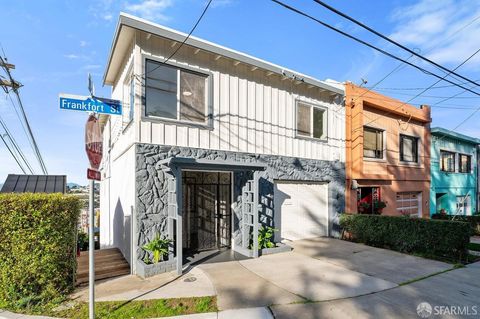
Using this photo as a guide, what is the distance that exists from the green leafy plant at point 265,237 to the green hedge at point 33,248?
4.88 meters

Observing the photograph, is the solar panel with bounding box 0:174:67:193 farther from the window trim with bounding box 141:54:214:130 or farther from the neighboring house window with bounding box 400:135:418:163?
the neighboring house window with bounding box 400:135:418:163

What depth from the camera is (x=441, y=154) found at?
1750 cm

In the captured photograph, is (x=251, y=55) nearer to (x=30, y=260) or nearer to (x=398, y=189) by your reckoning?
(x=30, y=260)

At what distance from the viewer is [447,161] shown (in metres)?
18.1

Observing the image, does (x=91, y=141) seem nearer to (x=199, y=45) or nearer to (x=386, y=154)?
(x=199, y=45)

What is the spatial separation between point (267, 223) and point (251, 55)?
539 centimetres

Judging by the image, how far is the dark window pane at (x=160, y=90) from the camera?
23.3 feet

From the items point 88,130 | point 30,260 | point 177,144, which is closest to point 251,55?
point 177,144

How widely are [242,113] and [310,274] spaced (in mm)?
4971

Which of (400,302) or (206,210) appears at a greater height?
(206,210)

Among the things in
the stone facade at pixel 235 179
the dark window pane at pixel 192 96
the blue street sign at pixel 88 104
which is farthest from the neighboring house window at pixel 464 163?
the blue street sign at pixel 88 104

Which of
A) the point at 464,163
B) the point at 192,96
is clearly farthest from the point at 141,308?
the point at 464,163

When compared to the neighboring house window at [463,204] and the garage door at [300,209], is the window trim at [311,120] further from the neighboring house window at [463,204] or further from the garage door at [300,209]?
the neighboring house window at [463,204]

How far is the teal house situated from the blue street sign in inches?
697
